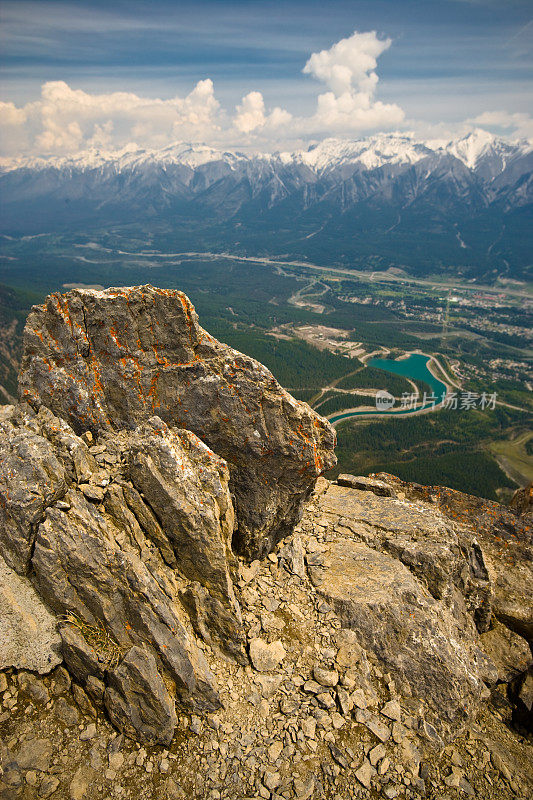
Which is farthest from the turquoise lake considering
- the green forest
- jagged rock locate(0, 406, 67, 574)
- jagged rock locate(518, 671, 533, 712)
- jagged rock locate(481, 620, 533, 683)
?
jagged rock locate(0, 406, 67, 574)

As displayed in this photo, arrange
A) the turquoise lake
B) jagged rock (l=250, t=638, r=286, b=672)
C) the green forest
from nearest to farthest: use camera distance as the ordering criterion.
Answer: jagged rock (l=250, t=638, r=286, b=672)
the green forest
the turquoise lake

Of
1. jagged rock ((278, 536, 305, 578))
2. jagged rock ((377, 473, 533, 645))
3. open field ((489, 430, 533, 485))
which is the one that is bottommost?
open field ((489, 430, 533, 485))

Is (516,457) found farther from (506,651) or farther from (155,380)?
(155,380)

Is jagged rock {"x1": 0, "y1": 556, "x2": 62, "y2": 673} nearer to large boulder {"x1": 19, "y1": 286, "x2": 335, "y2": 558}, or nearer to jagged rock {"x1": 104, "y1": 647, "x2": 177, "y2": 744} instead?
jagged rock {"x1": 104, "y1": 647, "x2": 177, "y2": 744}

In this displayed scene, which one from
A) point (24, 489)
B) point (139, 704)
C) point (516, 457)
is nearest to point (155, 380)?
point (24, 489)

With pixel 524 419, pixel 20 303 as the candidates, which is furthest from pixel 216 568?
pixel 20 303

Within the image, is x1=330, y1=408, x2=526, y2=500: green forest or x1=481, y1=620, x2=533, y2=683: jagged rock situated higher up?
x1=481, y1=620, x2=533, y2=683: jagged rock
